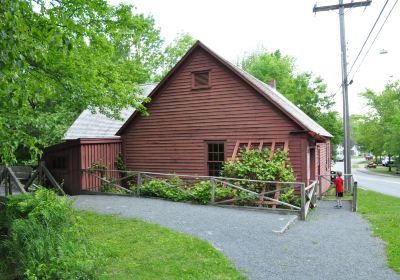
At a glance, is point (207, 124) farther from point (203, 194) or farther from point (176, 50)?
point (176, 50)

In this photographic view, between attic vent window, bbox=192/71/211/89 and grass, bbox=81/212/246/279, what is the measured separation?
28.0ft

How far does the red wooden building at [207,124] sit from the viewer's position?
14336mm

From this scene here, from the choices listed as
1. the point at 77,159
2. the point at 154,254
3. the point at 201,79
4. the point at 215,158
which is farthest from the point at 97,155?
the point at 154,254

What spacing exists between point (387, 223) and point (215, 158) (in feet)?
24.7

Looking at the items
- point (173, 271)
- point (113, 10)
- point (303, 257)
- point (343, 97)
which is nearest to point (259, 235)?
point (303, 257)

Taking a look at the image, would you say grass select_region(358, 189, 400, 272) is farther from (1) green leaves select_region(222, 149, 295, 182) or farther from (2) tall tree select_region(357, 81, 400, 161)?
(2) tall tree select_region(357, 81, 400, 161)

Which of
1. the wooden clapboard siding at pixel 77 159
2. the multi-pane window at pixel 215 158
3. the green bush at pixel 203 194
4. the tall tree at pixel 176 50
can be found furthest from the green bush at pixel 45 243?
the tall tree at pixel 176 50

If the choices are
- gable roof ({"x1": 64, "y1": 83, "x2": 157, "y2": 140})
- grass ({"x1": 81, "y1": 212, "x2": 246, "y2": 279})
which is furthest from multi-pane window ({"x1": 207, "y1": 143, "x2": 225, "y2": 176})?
grass ({"x1": 81, "y1": 212, "x2": 246, "y2": 279})

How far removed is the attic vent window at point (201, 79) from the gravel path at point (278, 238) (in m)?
5.78

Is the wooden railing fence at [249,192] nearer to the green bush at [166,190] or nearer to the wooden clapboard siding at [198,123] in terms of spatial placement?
the green bush at [166,190]

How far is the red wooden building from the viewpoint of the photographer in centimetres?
1434

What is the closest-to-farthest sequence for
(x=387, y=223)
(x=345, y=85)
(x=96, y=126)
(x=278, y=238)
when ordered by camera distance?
(x=278, y=238), (x=387, y=223), (x=345, y=85), (x=96, y=126)

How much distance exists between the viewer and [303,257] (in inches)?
281

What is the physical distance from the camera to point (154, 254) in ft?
22.7
